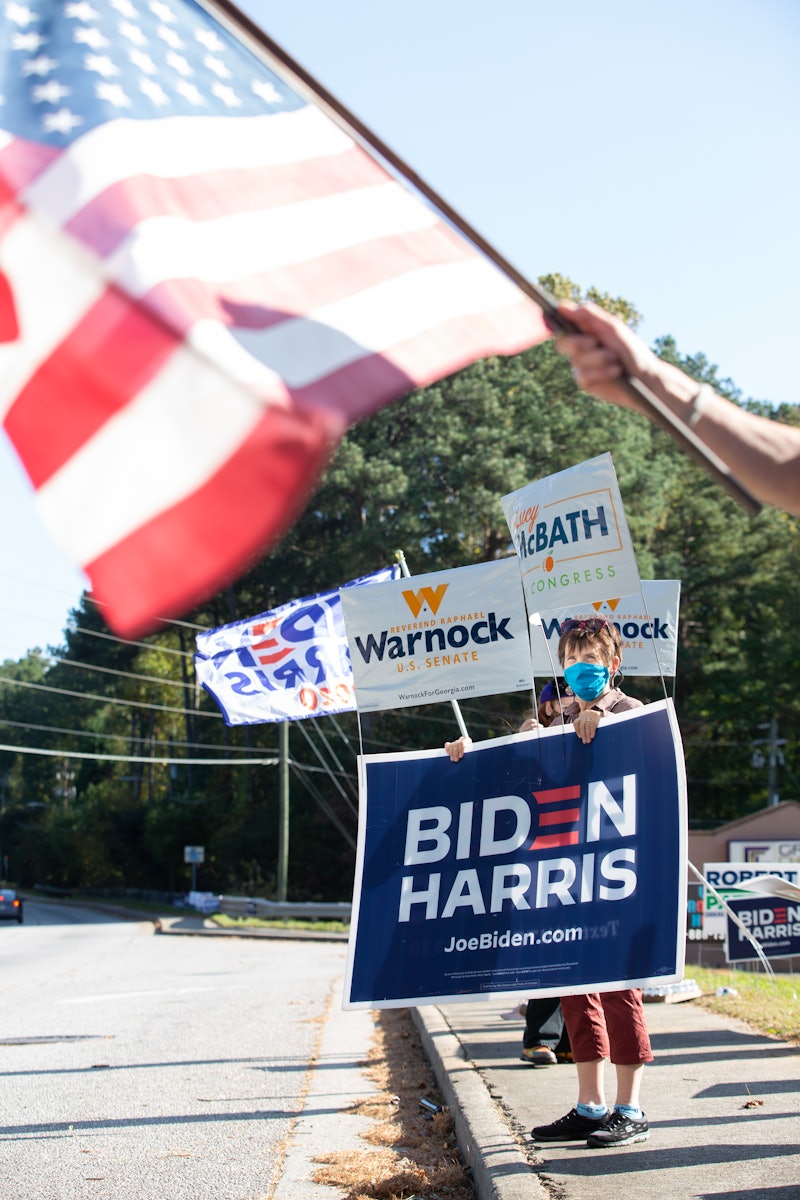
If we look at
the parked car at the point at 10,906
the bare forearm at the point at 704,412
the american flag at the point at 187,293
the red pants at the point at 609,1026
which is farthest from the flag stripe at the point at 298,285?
the parked car at the point at 10,906

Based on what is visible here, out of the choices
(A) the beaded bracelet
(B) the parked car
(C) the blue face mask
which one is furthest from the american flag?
(B) the parked car

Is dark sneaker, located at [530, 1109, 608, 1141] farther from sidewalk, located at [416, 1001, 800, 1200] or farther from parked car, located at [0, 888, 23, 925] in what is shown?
parked car, located at [0, 888, 23, 925]

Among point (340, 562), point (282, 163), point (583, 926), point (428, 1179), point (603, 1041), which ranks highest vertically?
point (340, 562)

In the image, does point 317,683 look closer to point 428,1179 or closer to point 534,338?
point 428,1179

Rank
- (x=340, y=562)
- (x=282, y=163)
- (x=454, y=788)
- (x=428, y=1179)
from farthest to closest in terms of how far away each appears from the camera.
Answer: (x=340, y=562) → (x=454, y=788) → (x=428, y=1179) → (x=282, y=163)

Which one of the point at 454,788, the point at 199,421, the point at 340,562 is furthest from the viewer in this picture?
the point at 340,562

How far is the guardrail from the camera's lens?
33312 millimetres

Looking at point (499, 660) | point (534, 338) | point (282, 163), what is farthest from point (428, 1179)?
point (282, 163)

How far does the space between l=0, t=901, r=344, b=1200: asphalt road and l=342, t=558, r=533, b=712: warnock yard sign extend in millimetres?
2182

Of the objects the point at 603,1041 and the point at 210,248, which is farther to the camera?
the point at 603,1041

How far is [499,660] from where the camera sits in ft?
20.1

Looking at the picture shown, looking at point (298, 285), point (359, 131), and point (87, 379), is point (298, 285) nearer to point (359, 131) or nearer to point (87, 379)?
point (359, 131)

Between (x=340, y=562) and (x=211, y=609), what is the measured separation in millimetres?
11798

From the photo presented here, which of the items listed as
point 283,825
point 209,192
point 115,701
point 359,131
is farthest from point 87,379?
point 115,701
